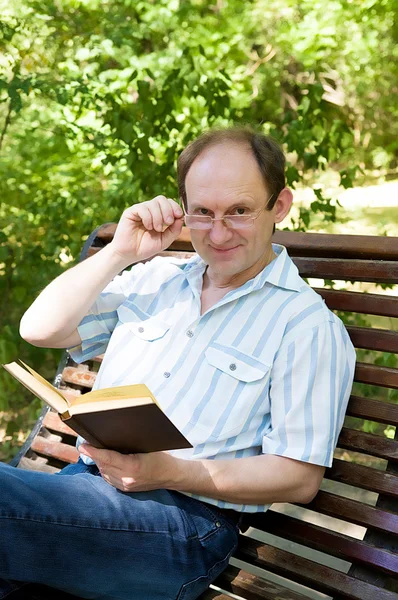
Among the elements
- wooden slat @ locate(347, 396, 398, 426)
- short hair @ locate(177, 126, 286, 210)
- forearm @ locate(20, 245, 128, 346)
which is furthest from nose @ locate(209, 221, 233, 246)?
wooden slat @ locate(347, 396, 398, 426)

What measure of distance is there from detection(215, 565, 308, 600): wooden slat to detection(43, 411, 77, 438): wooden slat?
898 millimetres

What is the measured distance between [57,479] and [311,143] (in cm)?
295

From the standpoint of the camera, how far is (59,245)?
4.46 m

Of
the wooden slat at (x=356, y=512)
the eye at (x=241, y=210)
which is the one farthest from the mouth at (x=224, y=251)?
the wooden slat at (x=356, y=512)

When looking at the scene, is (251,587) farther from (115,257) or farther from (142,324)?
(115,257)

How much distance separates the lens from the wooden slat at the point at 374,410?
2106mm

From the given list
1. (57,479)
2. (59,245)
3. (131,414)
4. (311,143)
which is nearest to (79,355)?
(57,479)

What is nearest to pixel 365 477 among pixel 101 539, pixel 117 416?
pixel 101 539

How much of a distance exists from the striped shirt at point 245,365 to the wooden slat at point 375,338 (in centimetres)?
12

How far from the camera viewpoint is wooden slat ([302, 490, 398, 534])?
199cm

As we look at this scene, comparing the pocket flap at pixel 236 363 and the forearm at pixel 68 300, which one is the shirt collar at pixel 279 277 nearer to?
the pocket flap at pixel 236 363

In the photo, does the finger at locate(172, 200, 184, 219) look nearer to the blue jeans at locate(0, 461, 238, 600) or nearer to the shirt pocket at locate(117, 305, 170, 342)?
the shirt pocket at locate(117, 305, 170, 342)

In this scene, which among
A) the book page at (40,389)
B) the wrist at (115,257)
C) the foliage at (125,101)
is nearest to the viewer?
the book page at (40,389)

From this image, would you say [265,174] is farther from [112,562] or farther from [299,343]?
[112,562]
